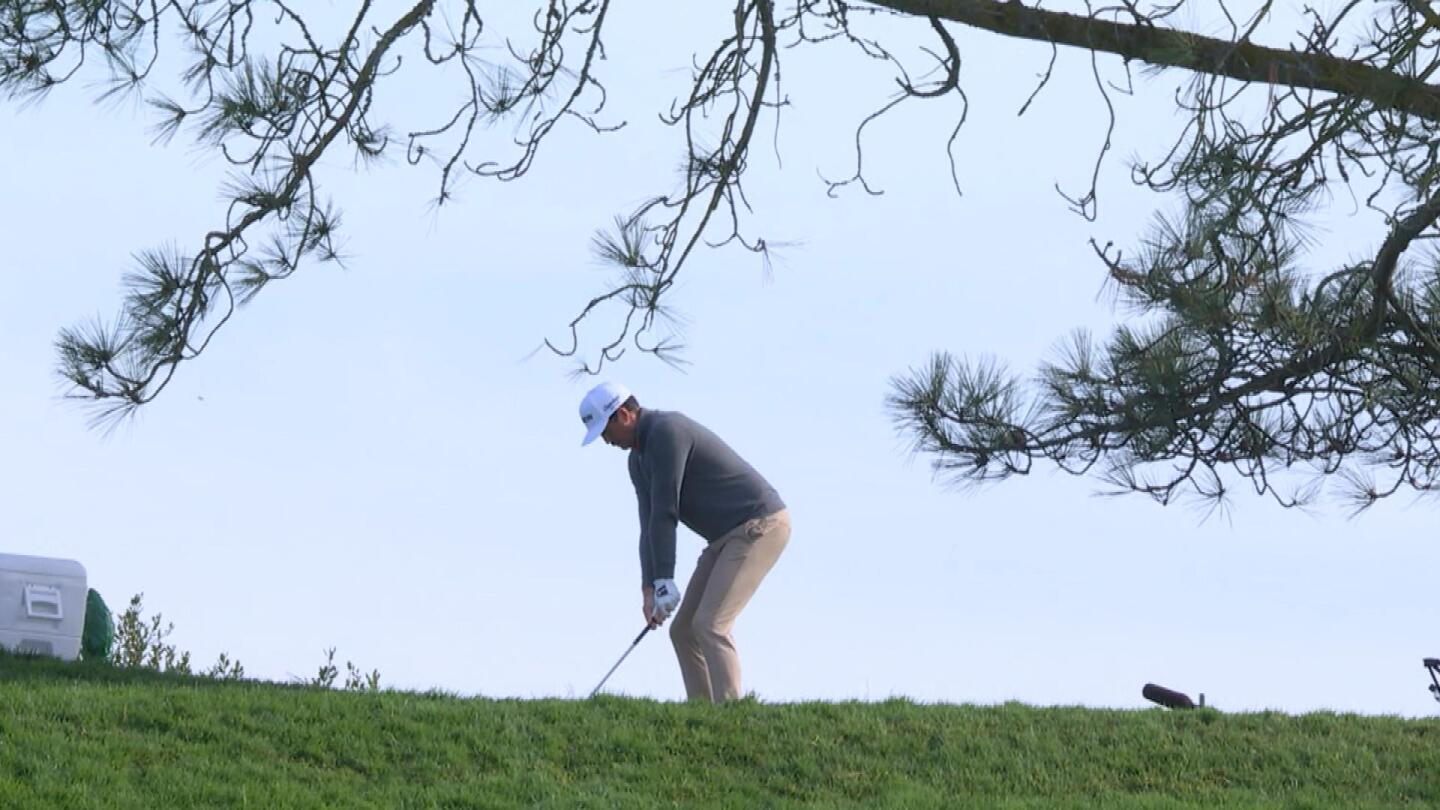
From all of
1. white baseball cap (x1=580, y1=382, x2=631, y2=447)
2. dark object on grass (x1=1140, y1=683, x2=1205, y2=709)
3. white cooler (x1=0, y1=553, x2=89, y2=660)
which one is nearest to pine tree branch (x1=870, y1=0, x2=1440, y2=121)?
white baseball cap (x1=580, y1=382, x2=631, y2=447)

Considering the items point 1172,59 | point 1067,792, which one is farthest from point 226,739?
point 1172,59

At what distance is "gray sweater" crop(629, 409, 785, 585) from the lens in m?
8.09

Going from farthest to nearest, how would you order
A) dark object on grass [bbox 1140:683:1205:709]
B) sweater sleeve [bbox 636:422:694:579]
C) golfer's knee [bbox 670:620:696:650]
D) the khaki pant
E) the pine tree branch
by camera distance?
1. dark object on grass [bbox 1140:683:1205:709]
2. golfer's knee [bbox 670:620:696:650]
3. the khaki pant
4. sweater sleeve [bbox 636:422:694:579]
5. the pine tree branch

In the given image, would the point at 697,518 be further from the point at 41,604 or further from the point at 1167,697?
the point at 41,604

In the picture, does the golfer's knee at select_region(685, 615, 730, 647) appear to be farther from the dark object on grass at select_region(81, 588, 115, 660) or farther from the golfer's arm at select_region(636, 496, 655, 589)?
the dark object on grass at select_region(81, 588, 115, 660)

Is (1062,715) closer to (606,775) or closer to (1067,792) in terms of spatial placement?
(1067,792)

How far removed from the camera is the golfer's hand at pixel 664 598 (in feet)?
26.9

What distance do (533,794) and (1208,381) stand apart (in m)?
3.60

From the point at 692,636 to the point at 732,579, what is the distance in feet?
1.40

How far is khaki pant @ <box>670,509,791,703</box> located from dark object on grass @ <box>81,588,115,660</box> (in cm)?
372

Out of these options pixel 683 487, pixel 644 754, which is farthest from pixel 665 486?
pixel 644 754

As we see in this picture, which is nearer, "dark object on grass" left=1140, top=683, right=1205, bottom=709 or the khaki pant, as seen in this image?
the khaki pant

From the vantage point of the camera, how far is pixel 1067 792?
7656 mm

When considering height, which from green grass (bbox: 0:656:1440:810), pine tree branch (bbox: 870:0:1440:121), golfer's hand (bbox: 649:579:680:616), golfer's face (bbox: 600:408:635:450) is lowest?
green grass (bbox: 0:656:1440:810)
